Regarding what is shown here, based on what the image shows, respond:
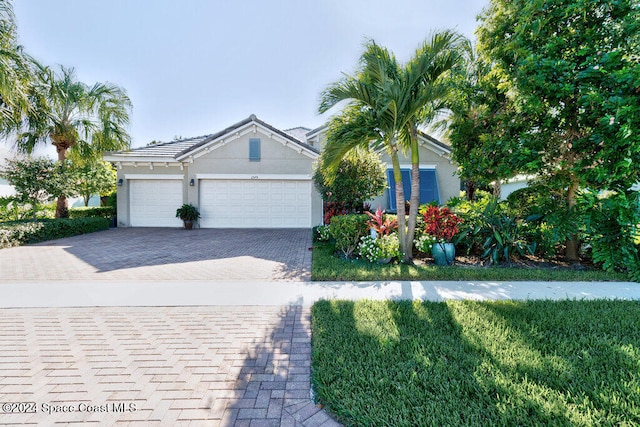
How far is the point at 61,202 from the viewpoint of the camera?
11.9m

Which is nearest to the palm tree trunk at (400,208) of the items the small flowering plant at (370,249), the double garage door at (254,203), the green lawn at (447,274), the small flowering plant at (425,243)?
the small flowering plant at (425,243)

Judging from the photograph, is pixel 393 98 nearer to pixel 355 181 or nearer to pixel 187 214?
pixel 355 181

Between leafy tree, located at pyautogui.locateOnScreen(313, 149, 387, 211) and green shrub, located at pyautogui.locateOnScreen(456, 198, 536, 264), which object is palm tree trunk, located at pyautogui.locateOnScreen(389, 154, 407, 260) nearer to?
green shrub, located at pyautogui.locateOnScreen(456, 198, 536, 264)

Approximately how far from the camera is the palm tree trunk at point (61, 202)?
1165 centimetres

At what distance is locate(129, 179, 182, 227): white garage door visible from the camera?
13.9m

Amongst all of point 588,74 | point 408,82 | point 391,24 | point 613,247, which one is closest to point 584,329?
point 613,247

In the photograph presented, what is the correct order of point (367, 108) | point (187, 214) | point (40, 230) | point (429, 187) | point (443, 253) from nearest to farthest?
point (367, 108)
point (443, 253)
point (40, 230)
point (187, 214)
point (429, 187)

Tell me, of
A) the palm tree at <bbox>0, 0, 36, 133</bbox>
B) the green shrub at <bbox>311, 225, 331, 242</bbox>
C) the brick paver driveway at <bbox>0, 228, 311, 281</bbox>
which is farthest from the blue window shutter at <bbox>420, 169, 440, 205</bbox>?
the palm tree at <bbox>0, 0, 36, 133</bbox>

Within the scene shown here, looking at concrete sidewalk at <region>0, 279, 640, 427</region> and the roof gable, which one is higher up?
the roof gable

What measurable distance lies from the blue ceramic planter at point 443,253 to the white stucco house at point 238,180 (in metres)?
7.05

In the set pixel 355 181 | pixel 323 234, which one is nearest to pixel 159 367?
pixel 323 234

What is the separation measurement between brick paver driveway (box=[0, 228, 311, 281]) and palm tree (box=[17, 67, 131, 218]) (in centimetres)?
412

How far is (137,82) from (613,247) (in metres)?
17.3

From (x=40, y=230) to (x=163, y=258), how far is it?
21.3ft
